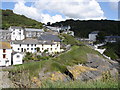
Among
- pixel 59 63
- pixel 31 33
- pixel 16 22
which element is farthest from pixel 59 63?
pixel 16 22

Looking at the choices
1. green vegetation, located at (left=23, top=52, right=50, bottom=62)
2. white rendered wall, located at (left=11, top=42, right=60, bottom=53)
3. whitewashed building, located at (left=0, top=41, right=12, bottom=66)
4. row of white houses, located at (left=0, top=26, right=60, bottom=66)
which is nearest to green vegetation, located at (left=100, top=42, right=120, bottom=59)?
row of white houses, located at (left=0, top=26, right=60, bottom=66)

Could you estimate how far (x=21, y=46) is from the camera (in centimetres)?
2117

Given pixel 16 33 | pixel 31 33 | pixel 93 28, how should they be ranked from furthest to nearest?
pixel 93 28 < pixel 31 33 < pixel 16 33

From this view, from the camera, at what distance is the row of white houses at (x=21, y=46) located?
17438 millimetres

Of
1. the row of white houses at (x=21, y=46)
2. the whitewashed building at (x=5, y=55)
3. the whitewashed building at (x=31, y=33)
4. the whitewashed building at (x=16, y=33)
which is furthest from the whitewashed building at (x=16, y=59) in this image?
the whitewashed building at (x=31, y=33)

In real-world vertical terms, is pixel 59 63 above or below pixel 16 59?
below

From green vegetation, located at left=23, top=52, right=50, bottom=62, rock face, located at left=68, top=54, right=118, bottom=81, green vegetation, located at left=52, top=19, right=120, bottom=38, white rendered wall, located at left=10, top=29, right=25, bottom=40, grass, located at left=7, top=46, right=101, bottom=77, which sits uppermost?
green vegetation, located at left=52, top=19, right=120, bottom=38

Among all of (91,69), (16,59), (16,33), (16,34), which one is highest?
(16,33)

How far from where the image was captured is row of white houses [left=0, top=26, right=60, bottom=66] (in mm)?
17438

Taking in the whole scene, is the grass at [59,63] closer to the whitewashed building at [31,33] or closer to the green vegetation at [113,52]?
the green vegetation at [113,52]

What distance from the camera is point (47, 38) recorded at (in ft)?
85.2

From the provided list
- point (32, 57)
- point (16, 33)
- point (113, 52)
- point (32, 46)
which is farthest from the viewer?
point (113, 52)

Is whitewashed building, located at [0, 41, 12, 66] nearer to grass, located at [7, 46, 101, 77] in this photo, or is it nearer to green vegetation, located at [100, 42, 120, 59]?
grass, located at [7, 46, 101, 77]

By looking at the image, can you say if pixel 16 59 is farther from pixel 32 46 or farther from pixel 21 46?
pixel 32 46
